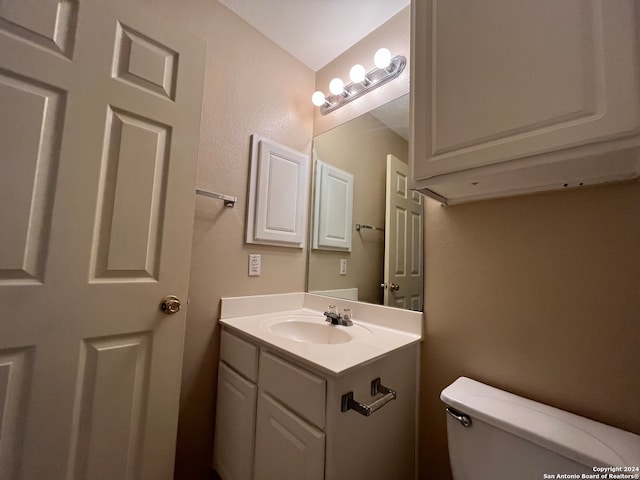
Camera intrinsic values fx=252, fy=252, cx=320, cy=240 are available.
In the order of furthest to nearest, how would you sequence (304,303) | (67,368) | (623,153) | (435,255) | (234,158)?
(304,303) → (234,158) → (435,255) → (67,368) → (623,153)

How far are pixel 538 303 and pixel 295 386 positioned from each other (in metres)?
0.85

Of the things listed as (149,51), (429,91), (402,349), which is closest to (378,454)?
(402,349)

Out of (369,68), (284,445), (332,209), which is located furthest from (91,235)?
(369,68)

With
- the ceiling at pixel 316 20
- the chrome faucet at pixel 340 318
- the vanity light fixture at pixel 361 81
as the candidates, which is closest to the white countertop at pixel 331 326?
the chrome faucet at pixel 340 318

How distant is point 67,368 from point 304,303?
3.52 feet

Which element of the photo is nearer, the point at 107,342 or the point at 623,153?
the point at 623,153

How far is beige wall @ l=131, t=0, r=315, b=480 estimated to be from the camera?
118 centimetres

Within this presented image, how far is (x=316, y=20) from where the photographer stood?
1378 mm

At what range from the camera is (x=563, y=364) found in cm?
78

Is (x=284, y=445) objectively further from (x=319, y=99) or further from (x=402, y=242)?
(x=319, y=99)

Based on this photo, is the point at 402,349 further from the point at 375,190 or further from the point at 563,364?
the point at 375,190

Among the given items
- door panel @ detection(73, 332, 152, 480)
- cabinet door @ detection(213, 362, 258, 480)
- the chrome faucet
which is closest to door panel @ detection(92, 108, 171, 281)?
door panel @ detection(73, 332, 152, 480)

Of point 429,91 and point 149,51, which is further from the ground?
point 149,51

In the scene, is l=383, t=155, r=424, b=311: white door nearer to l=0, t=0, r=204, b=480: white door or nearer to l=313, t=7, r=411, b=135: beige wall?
l=313, t=7, r=411, b=135: beige wall
